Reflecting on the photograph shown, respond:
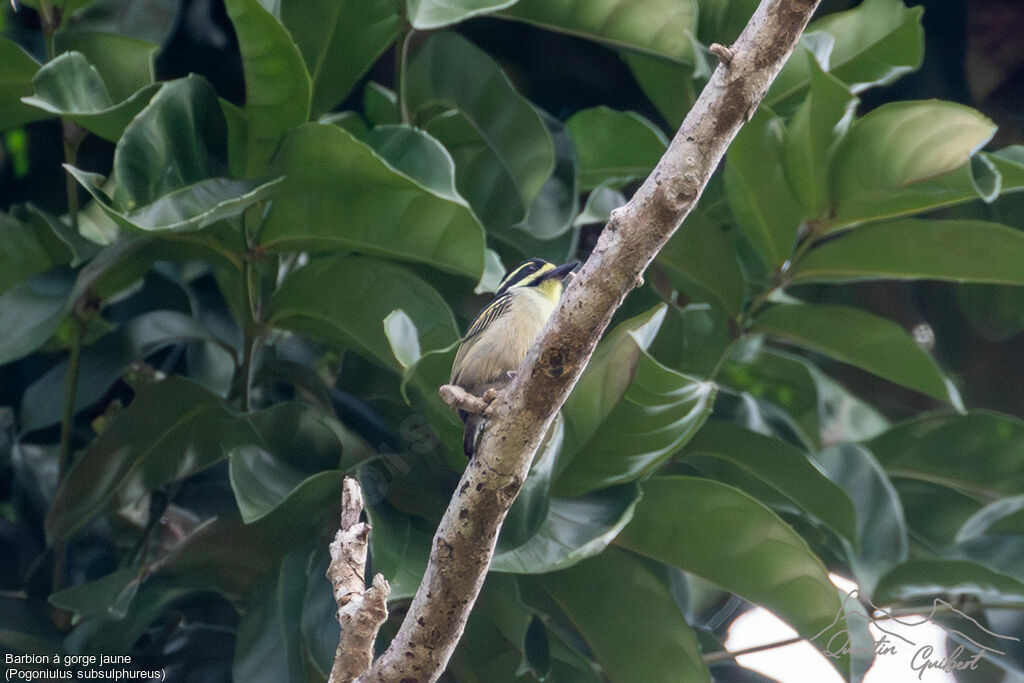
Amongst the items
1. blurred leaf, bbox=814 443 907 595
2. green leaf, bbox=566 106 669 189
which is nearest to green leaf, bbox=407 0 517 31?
green leaf, bbox=566 106 669 189

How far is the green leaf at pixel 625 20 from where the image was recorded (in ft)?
5.15

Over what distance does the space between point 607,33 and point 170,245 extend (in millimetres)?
767

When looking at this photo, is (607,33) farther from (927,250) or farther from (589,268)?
(589,268)

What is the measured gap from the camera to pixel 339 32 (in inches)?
60.2

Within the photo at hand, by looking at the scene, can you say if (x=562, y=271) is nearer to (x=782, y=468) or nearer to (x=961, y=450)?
(x=782, y=468)

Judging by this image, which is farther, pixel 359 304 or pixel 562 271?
pixel 359 304

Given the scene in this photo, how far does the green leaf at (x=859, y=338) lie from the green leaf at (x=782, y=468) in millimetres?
240

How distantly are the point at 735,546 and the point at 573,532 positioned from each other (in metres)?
0.25

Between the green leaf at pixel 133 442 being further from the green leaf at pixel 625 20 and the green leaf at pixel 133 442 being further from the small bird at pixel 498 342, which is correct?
the green leaf at pixel 625 20

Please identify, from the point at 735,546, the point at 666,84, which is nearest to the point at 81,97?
the point at 666,84

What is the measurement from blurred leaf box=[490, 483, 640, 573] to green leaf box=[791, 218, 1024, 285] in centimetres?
57

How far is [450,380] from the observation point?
123cm

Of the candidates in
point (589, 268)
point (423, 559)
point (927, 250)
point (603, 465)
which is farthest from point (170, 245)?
point (927, 250)

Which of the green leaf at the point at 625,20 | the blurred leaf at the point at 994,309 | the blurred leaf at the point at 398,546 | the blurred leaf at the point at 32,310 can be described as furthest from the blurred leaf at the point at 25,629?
the blurred leaf at the point at 994,309
